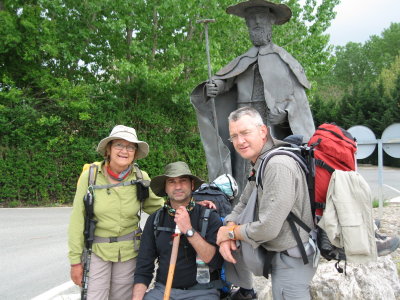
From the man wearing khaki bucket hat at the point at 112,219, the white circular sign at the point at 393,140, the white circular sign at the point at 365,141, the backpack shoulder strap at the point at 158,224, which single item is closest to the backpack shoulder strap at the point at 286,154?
the backpack shoulder strap at the point at 158,224

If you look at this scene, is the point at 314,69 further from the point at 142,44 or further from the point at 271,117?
the point at 271,117

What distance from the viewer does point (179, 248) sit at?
306cm

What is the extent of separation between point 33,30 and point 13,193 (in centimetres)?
480

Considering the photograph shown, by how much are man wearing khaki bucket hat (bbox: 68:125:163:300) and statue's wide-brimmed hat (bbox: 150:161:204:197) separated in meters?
0.11

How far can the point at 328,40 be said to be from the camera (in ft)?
52.0

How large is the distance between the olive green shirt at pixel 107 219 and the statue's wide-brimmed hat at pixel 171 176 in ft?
0.69

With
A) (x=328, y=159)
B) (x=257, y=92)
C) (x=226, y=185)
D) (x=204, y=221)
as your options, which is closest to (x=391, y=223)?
(x=257, y=92)

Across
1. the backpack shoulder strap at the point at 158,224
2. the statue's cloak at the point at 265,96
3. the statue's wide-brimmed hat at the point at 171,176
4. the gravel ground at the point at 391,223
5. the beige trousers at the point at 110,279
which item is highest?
the statue's cloak at the point at 265,96

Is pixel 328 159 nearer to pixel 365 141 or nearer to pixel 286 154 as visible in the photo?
pixel 286 154

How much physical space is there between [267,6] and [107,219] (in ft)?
8.21

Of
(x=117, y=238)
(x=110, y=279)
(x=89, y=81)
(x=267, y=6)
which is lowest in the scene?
(x=110, y=279)

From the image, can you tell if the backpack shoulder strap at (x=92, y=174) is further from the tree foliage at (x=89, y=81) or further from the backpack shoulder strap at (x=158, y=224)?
the tree foliage at (x=89, y=81)

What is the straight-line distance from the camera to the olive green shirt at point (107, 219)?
125 inches

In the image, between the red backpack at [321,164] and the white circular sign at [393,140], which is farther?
the white circular sign at [393,140]
